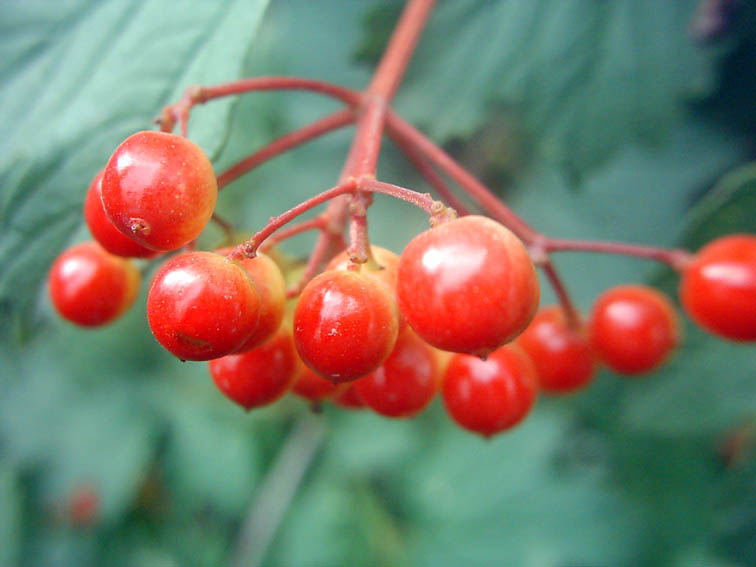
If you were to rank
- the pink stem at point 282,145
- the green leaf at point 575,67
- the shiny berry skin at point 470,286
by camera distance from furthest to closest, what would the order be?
the green leaf at point 575,67 < the pink stem at point 282,145 < the shiny berry skin at point 470,286

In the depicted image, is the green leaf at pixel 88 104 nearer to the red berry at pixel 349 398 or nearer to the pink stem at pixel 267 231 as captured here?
the pink stem at pixel 267 231

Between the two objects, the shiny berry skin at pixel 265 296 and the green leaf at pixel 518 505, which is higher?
the shiny berry skin at pixel 265 296

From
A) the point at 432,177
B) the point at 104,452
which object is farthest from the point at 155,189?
the point at 104,452

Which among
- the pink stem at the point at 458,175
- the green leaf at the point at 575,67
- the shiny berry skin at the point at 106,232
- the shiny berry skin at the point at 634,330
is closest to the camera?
the shiny berry skin at the point at 106,232

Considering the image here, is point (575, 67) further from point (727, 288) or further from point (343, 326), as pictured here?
point (343, 326)

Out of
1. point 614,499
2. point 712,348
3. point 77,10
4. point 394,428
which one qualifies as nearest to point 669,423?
point 712,348

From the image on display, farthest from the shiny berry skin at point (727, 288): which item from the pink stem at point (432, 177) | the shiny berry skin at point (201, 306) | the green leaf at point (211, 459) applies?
the green leaf at point (211, 459)
